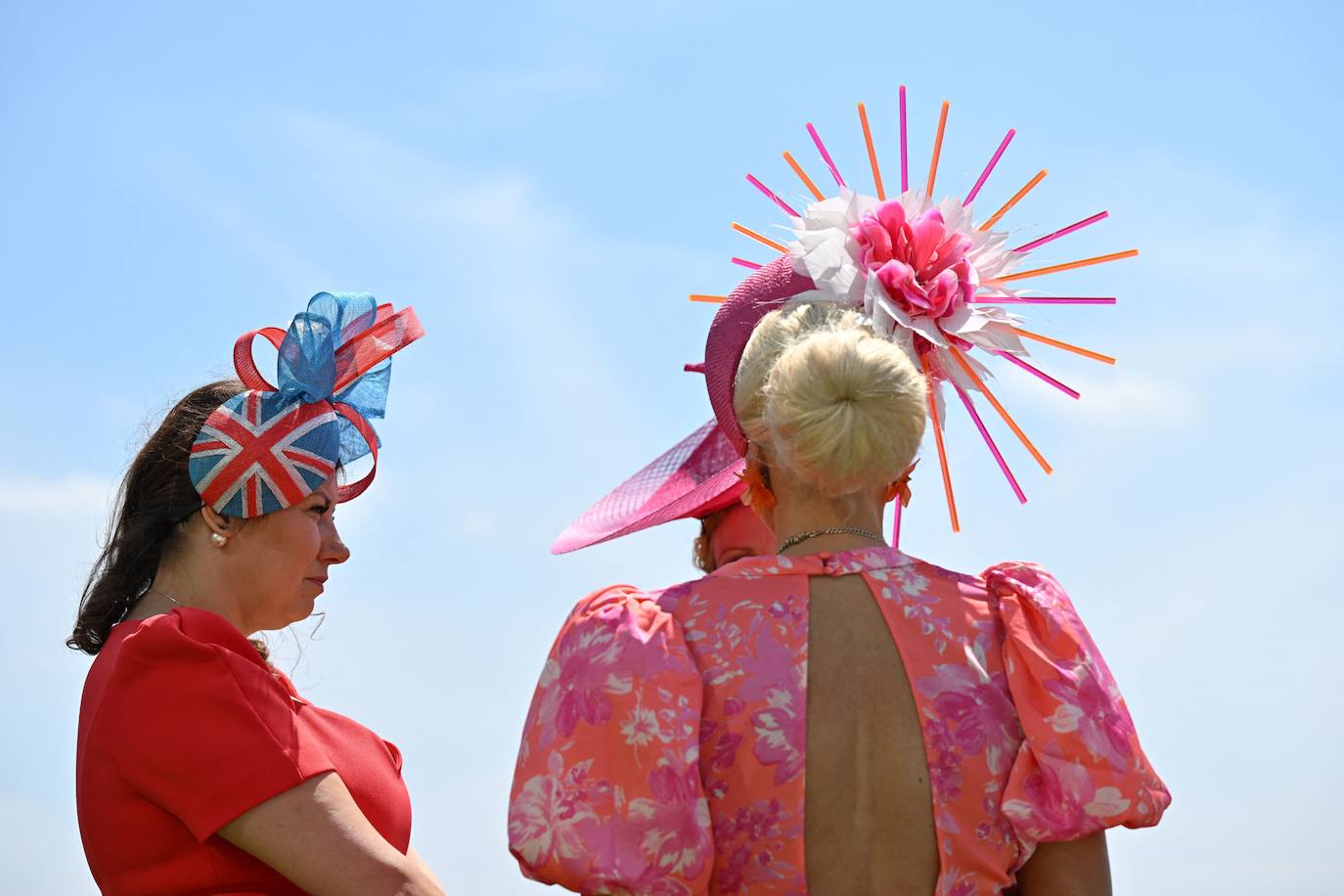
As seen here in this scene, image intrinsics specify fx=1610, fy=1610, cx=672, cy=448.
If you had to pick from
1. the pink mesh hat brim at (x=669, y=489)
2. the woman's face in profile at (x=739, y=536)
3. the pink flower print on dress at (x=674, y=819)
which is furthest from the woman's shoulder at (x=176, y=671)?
the woman's face in profile at (x=739, y=536)

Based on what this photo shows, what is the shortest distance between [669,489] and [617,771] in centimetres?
144

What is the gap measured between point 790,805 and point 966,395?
3.43ft

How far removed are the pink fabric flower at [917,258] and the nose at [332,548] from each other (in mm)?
1425

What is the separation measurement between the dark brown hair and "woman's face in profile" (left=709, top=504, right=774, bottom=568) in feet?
4.39

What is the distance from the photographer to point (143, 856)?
115 inches

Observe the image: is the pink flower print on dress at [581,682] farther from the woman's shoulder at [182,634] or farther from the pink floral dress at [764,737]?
the woman's shoulder at [182,634]

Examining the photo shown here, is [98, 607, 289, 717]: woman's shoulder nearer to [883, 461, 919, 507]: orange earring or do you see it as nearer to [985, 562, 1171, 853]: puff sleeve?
[883, 461, 919, 507]: orange earring

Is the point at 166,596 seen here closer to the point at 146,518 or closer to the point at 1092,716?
the point at 146,518

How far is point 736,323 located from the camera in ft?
9.22

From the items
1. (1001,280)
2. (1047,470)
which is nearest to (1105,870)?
(1047,470)

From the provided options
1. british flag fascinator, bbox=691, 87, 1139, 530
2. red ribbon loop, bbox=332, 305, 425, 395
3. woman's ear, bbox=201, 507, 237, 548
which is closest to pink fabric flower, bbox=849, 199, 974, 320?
british flag fascinator, bbox=691, 87, 1139, 530

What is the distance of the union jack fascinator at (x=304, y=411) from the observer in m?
3.44

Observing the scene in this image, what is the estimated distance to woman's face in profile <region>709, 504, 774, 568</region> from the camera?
4.25 metres

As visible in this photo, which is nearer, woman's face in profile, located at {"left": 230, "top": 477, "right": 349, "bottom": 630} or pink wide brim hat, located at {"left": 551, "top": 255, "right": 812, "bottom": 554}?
pink wide brim hat, located at {"left": 551, "top": 255, "right": 812, "bottom": 554}
